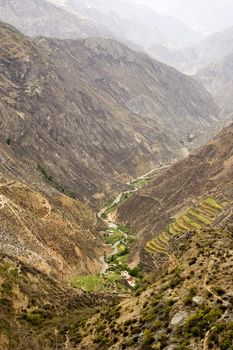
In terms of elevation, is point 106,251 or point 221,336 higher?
point 221,336

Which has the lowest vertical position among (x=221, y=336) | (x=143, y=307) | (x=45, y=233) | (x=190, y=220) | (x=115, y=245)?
(x=115, y=245)

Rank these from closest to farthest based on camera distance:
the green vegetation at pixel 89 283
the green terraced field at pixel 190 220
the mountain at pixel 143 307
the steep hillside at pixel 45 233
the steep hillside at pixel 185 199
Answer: the mountain at pixel 143 307 < the steep hillside at pixel 45 233 < the green vegetation at pixel 89 283 < the green terraced field at pixel 190 220 < the steep hillside at pixel 185 199

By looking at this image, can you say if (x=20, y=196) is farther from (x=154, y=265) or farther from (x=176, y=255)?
(x=176, y=255)

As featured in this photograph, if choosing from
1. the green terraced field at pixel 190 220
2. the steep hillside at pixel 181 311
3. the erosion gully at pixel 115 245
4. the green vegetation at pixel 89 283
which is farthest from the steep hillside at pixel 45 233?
the steep hillside at pixel 181 311

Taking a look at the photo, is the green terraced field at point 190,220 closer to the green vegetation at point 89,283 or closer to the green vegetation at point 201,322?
the green vegetation at point 89,283

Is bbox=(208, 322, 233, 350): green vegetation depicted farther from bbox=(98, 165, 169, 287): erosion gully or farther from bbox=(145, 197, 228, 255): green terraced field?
bbox=(145, 197, 228, 255): green terraced field

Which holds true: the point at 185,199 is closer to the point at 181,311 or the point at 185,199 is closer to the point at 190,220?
the point at 190,220

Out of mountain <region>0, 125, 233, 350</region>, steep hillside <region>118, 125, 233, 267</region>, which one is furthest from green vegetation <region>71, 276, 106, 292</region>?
steep hillside <region>118, 125, 233, 267</region>

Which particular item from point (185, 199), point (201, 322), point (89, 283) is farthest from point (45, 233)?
point (201, 322)

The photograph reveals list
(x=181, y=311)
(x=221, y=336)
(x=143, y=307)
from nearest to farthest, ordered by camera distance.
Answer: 1. (x=221, y=336)
2. (x=181, y=311)
3. (x=143, y=307)
